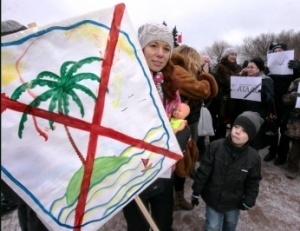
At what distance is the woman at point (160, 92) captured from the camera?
1.54m

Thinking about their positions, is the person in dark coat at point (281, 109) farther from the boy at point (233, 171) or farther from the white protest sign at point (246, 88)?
the boy at point (233, 171)

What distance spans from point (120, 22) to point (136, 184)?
717 millimetres

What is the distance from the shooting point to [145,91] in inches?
48.1

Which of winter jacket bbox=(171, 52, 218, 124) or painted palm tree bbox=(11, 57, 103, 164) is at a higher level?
painted palm tree bbox=(11, 57, 103, 164)

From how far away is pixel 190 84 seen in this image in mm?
2281

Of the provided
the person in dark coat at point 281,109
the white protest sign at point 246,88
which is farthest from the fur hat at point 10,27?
the person in dark coat at point 281,109

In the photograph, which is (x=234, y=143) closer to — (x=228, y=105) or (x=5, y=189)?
(x=5, y=189)

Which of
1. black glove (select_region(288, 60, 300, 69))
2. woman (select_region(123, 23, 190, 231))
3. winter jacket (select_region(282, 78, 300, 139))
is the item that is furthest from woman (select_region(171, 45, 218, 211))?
black glove (select_region(288, 60, 300, 69))

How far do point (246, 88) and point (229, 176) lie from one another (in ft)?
6.04

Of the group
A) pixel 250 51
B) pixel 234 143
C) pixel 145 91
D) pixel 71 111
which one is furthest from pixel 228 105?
pixel 250 51

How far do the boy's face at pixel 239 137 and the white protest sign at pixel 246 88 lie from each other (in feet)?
5.21

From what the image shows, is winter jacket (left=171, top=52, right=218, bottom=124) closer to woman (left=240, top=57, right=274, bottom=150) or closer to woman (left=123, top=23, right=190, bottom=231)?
woman (left=123, top=23, right=190, bottom=231)

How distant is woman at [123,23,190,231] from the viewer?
154 centimetres

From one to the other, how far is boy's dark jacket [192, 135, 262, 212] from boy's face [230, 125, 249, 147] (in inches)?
1.3
